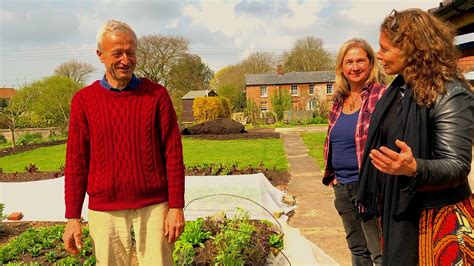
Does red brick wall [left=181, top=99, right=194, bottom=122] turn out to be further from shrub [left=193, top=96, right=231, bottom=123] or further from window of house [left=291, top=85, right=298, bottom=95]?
shrub [left=193, top=96, right=231, bottom=123]

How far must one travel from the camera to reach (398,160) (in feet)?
5.10

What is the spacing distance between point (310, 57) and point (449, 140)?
47828 mm

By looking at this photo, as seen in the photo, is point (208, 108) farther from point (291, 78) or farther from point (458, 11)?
point (458, 11)

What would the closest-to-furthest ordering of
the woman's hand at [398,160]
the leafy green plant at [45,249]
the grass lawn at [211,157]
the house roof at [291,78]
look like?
the woman's hand at [398,160] < the leafy green plant at [45,249] < the grass lawn at [211,157] < the house roof at [291,78]

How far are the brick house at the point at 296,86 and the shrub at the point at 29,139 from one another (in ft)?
81.6

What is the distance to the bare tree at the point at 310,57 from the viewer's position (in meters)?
46.7

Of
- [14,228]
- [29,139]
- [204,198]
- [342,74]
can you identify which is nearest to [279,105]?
[29,139]

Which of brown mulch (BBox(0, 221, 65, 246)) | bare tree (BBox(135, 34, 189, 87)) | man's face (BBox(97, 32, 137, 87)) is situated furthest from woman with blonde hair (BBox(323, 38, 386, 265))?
bare tree (BBox(135, 34, 189, 87))

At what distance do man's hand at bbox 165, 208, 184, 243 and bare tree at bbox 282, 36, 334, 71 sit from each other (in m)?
46.0

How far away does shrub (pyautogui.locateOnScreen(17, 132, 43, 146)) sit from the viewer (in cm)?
2153

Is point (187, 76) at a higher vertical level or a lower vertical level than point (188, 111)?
higher

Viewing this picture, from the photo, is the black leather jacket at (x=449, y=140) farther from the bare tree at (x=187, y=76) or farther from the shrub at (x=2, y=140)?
the bare tree at (x=187, y=76)

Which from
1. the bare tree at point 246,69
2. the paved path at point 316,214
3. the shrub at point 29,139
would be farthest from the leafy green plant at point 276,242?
the bare tree at point 246,69

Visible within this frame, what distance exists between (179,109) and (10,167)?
1195 centimetres
